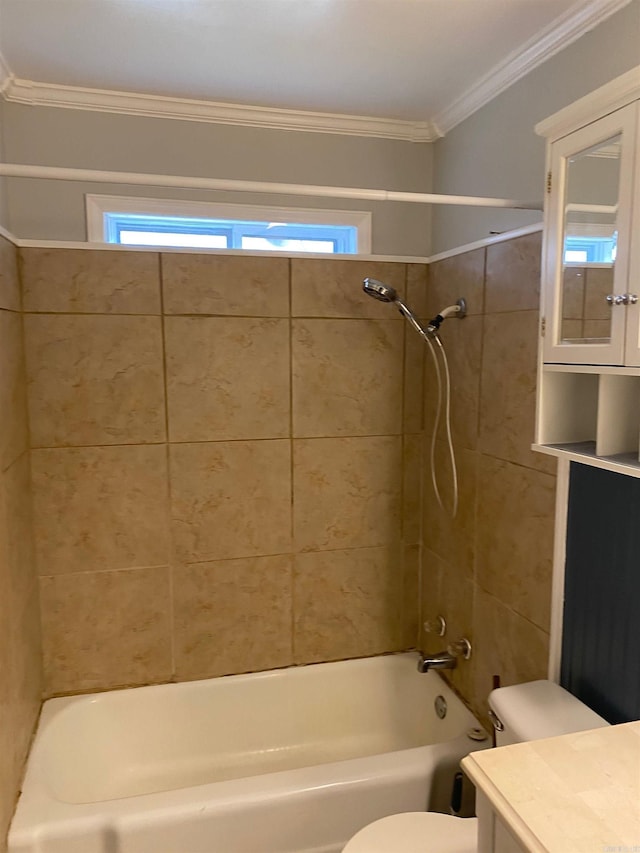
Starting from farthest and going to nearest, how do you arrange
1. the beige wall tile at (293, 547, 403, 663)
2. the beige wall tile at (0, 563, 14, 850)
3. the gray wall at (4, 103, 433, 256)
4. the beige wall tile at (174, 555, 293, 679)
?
the beige wall tile at (293, 547, 403, 663) → the beige wall tile at (174, 555, 293, 679) → the gray wall at (4, 103, 433, 256) → the beige wall tile at (0, 563, 14, 850)

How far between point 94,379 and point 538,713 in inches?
66.3

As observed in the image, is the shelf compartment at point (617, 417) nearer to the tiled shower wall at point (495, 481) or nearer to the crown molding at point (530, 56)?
the tiled shower wall at point (495, 481)

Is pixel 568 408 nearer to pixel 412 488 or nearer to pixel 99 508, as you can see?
pixel 412 488

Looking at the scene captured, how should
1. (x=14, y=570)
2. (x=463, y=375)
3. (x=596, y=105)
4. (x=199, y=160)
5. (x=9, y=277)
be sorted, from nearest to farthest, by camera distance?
(x=596, y=105)
(x=14, y=570)
(x=9, y=277)
(x=463, y=375)
(x=199, y=160)

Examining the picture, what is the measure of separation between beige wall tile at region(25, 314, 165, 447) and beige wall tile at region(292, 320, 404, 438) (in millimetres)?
516

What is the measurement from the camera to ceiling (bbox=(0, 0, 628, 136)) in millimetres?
1686

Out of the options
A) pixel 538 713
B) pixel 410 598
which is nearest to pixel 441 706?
pixel 410 598

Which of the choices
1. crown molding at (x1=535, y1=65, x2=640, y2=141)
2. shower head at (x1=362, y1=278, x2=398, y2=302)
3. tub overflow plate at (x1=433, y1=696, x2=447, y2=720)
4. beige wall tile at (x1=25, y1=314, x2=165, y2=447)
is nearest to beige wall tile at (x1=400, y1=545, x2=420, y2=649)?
tub overflow plate at (x1=433, y1=696, x2=447, y2=720)

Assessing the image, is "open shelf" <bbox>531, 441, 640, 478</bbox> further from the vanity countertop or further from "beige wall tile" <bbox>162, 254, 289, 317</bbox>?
"beige wall tile" <bbox>162, 254, 289, 317</bbox>

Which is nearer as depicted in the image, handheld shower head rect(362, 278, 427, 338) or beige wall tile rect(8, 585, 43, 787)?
beige wall tile rect(8, 585, 43, 787)

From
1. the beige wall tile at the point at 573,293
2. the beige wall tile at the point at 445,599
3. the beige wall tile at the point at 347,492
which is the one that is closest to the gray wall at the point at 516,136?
the beige wall tile at the point at 573,293

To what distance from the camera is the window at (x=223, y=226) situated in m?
2.32

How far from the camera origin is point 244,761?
230 centimetres

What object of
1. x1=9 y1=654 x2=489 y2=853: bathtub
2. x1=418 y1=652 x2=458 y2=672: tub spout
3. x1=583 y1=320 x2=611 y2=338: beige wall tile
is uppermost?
x1=583 y1=320 x2=611 y2=338: beige wall tile
